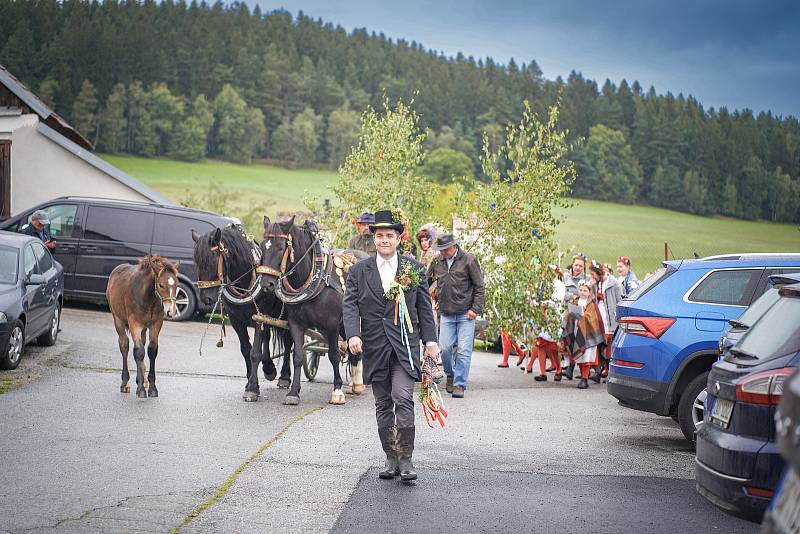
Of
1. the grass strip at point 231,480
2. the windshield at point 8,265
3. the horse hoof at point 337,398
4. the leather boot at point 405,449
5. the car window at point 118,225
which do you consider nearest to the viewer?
the grass strip at point 231,480

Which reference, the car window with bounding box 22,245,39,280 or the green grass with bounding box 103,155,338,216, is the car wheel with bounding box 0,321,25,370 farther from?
the green grass with bounding box 103,155,338,216

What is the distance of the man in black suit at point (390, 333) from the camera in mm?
8086

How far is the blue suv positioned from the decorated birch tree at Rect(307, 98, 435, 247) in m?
13.2

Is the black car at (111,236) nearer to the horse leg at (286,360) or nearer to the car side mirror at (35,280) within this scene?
the car side mirror at (35,280)

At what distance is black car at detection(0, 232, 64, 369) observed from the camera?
13.3m

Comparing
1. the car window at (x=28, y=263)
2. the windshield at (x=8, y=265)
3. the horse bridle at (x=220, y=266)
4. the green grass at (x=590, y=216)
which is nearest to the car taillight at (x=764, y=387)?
the horse bridle at (x=220, y=266)

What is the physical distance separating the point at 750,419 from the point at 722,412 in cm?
29

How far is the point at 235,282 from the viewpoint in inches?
487

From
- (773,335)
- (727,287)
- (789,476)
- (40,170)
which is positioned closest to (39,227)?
(40,170)

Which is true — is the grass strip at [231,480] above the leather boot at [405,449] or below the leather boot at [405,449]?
below

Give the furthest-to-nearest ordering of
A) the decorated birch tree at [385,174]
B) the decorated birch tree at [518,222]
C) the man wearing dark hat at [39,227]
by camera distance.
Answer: the decorated birch tree at [385,174]
the man wearing dark hat at [39,227]
the decorated birch tree at [518,222]

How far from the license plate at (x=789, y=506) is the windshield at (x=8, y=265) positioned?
1258 cm

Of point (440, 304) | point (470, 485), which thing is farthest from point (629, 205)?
point (470, 485)

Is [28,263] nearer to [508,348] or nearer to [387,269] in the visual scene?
[508,348]
